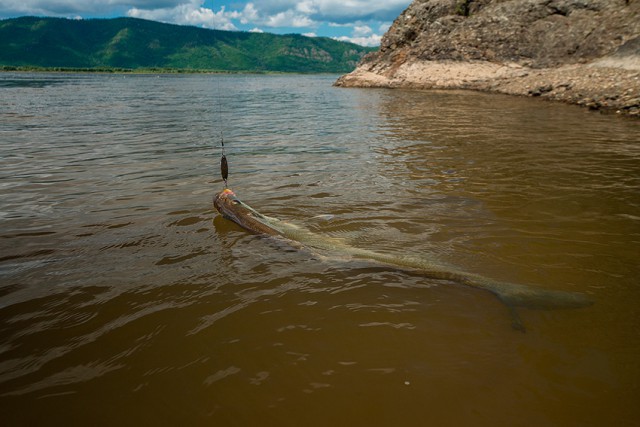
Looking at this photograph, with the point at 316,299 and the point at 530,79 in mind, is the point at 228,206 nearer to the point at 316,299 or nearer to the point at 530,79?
the point at 316,299

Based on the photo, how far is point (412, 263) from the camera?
3867 mm

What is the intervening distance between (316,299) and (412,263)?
1134 millimetres

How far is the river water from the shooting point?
2.29m

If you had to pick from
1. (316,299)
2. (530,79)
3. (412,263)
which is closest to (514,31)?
(530,79)

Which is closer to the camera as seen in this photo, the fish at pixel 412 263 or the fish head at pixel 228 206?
the fish at pixel 412 263

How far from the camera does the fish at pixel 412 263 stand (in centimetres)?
319

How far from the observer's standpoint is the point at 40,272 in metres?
3.90

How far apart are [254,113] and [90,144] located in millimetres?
9502

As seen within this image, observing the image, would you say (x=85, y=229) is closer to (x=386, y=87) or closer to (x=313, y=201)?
(x=313, y=201)

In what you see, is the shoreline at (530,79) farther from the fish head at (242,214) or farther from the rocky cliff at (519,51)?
the fish head at (242,214)

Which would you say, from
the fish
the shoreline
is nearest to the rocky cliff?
the shoreline

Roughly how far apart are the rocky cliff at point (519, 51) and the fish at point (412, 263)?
15.5m

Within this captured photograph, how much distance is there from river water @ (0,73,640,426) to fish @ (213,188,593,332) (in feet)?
0.31

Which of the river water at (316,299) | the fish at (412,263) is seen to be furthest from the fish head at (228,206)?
the river water at (316,299)
